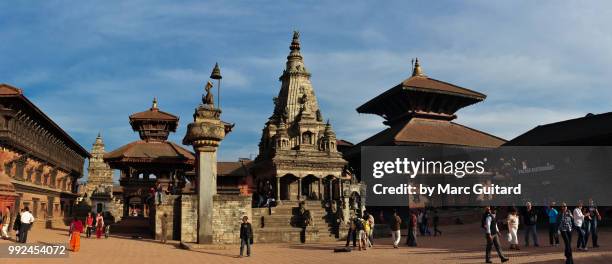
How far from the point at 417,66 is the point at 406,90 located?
613 cm

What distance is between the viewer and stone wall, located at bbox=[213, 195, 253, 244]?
2344cm

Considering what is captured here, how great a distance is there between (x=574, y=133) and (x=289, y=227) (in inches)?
655

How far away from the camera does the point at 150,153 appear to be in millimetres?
42031

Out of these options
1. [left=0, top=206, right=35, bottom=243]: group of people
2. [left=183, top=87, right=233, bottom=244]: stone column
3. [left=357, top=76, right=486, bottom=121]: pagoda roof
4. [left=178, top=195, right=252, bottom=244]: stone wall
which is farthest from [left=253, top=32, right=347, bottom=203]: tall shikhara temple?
[left=0, top=206, right=35, bottom=243]: group of people

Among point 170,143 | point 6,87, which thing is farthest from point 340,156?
point 6,87

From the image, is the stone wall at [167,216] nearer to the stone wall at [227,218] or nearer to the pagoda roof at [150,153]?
the stone wall at [227,218]

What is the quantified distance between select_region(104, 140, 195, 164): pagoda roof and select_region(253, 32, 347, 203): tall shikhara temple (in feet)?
24.2

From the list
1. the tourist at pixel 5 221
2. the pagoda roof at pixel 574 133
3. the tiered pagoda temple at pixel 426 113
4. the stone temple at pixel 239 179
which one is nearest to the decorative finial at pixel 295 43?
the stone temple at pixel 239 179

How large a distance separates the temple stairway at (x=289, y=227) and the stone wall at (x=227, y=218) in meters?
1.98

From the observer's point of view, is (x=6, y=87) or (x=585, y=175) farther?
(x=6, y=87)

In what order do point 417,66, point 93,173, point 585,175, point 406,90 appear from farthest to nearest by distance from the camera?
point 93,173
point 417,66
point 406,90
point 585,175

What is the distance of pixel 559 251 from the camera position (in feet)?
51.8

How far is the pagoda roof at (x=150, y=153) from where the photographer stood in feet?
133

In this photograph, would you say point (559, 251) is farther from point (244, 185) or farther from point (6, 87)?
point (244, 185)
